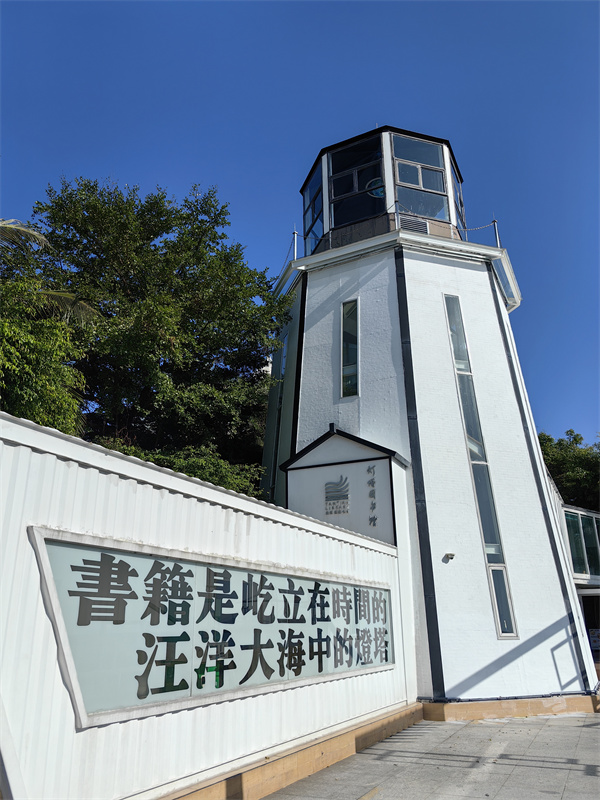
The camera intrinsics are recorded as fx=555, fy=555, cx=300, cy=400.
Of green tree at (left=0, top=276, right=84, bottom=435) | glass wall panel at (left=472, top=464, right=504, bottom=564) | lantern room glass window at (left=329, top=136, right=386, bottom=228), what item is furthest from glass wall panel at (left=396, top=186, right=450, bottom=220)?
green tree at (left=0, top=276, right=84, bottom=435)

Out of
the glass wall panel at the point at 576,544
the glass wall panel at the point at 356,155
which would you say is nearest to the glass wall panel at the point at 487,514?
the glass wall panel at the point at 576,544

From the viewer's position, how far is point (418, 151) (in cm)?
1555

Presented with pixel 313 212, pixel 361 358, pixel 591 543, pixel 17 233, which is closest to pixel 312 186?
pixel 313 212

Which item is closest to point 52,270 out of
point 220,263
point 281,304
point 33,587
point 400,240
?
point 220,263

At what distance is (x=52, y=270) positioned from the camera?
585 inches

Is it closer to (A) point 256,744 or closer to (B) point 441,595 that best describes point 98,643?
(A) point 256,744

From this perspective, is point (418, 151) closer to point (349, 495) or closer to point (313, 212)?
point (313, 212)

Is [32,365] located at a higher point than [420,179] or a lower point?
lower

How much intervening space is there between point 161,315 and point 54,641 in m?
10.0

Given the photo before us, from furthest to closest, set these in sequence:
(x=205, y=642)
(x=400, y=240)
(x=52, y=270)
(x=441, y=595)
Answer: (x=52, y=270) < (x=400, y=240) < (x=441, y=595) < (x=205, y=642)

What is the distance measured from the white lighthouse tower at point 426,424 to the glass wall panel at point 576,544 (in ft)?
15.3

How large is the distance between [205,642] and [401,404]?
25.6 ft

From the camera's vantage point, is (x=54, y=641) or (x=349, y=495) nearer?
(x=54, y=641)

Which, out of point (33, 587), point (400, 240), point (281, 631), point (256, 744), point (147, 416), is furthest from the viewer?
point (147, 416)
